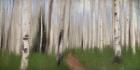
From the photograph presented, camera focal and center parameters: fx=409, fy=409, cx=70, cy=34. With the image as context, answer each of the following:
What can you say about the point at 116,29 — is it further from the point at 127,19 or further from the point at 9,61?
the point at 9,61

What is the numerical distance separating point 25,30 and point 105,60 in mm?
1025

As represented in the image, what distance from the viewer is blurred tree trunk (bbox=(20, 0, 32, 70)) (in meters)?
4.88

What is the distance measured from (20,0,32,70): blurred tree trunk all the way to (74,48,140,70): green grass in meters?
0.59

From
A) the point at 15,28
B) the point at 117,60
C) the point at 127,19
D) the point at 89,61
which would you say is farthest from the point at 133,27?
the point at 15,28

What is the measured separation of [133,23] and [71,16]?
29.6 inches

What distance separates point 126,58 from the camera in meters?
4.86

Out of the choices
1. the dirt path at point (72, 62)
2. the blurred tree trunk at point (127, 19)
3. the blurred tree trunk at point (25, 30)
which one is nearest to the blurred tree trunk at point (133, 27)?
the blurred tree trunk at point (127, 19)

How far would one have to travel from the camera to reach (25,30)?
16.1ft

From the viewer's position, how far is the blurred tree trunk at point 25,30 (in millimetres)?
4875

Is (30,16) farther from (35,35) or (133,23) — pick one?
(133,23)

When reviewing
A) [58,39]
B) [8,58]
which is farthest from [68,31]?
[8,58]

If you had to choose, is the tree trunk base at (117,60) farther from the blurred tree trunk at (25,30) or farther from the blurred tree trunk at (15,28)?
the blurred tree trunk at (15,28)

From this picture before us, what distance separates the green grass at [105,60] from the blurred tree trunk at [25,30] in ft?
1.93

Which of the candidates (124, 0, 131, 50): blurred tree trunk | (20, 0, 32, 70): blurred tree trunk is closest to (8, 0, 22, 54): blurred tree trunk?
(20, 0, 32, 70): blurred tree trunk
